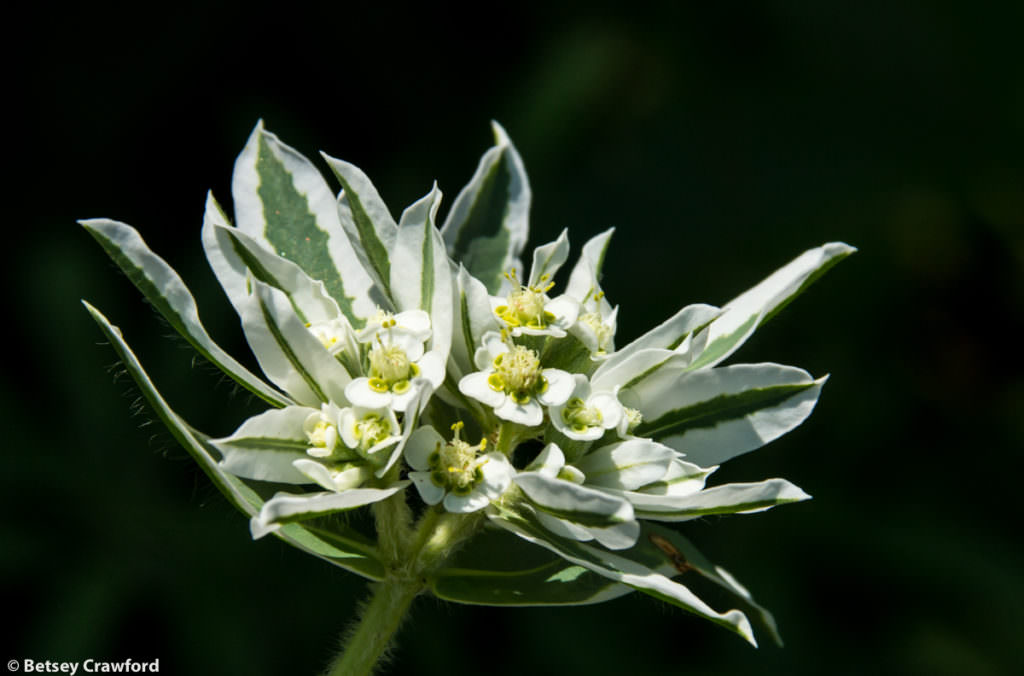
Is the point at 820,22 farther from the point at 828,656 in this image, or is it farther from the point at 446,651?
the point at 446,651

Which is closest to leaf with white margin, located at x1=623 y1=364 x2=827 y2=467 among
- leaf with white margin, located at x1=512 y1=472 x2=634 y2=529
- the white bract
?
the white bract

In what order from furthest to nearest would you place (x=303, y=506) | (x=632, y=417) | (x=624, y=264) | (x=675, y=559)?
1. (x=624, y=264)
2. (x=675, y=559)
3. (x=632, y=417)
4. (x=303, y=506)

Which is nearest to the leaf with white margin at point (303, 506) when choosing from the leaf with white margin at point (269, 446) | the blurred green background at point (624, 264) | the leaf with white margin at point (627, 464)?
the leaf with white margin at point (269, 446)

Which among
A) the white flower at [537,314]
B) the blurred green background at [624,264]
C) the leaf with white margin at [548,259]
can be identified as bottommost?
the blurred green background at [624,264]

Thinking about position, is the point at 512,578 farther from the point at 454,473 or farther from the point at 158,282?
the point at 158,282

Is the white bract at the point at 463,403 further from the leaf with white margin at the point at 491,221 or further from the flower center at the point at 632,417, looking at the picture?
the leaf with white margin at the point at 491,221

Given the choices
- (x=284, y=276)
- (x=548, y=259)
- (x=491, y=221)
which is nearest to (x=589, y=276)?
(x=548, y=259)

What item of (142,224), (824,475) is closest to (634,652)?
(824,475)
